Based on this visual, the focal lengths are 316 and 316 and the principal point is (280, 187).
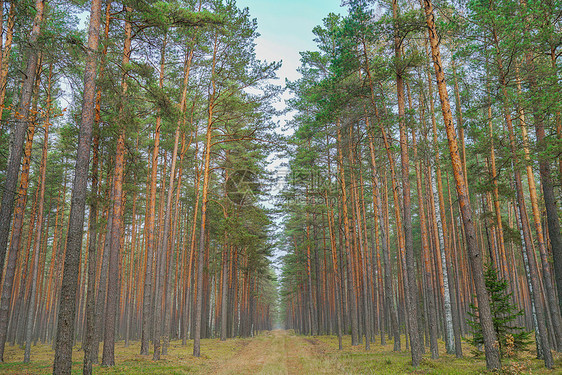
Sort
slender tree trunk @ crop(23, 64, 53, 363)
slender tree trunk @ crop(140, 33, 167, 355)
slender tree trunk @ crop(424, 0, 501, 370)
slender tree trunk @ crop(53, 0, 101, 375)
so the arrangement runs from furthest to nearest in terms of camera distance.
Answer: slender tree trunk @ crop(140, 33, 167, 355), slender tree trunk @ crop(23, 64, 53, 363), slender tree trunk @ crop(424, 0, 501, 370), slender tree trunk @ crop(53, 0, 101, 375)

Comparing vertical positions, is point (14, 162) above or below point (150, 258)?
above

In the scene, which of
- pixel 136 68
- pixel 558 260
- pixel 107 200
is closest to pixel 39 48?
pixel 136 68

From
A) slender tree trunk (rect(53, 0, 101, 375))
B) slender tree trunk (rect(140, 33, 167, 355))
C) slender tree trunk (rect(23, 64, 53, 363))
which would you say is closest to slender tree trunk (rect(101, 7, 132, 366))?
slender tree trunk (rect(140, 33, 167, 355))

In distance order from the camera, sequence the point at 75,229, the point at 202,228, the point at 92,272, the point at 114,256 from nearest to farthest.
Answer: the point at 75,229 < the point at 92,272 < the point at 114,256 < the point at 202,228

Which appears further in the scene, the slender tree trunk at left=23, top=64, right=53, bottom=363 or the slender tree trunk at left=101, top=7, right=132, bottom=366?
the slender tree trunk at left=23, top=64, right=53, bottom=363

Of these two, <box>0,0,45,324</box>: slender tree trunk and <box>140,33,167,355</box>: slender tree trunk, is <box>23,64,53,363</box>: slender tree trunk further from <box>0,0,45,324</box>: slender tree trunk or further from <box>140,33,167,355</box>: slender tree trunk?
<box>140,33,167,355</box>: slender tree trunk

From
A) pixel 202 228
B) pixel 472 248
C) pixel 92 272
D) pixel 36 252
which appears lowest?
pixel 92 272

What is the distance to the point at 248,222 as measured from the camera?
86.5ft

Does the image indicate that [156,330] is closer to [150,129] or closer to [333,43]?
[150,129]

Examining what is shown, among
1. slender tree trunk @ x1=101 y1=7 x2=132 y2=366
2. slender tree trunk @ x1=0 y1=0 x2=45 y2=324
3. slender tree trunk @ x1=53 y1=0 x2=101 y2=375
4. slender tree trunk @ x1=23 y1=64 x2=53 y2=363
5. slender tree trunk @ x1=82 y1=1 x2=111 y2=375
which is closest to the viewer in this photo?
slender tree trunk @ x1=53 y1=0 x2=101 y2=375

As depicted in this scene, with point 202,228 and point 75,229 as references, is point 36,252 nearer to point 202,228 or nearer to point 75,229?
point 202,228

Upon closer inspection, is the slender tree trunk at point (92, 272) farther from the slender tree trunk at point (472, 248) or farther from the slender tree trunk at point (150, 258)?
the slender tree trunk at point (472, 248)

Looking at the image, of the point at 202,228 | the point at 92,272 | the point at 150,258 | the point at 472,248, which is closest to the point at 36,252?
the point at 150,258

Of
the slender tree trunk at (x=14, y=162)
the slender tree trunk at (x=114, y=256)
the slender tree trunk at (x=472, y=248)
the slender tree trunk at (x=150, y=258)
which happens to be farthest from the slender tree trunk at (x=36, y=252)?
the slender tree trunk at (x=472, y=248)
